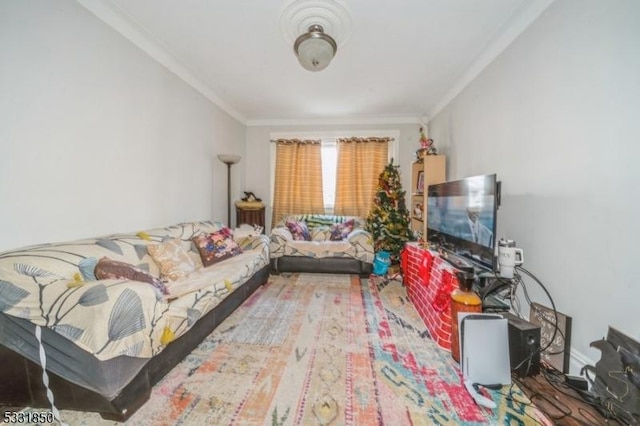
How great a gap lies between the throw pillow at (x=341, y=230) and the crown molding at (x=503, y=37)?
225cm

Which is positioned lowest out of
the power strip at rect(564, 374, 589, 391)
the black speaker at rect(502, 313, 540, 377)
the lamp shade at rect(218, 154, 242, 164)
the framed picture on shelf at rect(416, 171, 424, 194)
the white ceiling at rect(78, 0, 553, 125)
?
the power strip at rect(564, 374, 589, 391)

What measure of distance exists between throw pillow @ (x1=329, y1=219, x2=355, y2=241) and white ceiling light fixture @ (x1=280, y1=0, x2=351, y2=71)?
237 cm

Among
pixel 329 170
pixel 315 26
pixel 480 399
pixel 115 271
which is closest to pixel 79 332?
pixel 115 271

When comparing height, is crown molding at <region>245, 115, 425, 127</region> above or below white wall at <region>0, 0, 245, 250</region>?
above

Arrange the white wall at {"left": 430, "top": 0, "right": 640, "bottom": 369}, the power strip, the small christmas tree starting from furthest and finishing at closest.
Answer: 1. the small christmas tree
2. the power strip
3. the white wall at {"left": 430, "top": 0, "right": 640, "bottom": 369}

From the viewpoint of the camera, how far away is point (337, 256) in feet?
11.6

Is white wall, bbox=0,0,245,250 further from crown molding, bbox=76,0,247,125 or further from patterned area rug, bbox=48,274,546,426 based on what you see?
patterned area rug, bbox=48,274,546,426

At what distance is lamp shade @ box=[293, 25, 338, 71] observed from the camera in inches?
76.8

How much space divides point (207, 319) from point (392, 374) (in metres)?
1.33

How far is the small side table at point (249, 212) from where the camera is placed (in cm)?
425

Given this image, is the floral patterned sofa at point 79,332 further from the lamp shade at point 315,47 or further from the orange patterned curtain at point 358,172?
the orange patterned curtain at point 358,172

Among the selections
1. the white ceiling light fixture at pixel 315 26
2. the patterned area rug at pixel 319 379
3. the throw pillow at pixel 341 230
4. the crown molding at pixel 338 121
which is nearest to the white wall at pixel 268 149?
the crown molding at pixel 338 121

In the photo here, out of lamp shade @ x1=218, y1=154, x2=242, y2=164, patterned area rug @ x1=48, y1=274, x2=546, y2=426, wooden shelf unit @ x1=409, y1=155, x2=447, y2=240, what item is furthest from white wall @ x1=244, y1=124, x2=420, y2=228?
patterned area rug @ x1=48, y1=274, x2=546, y2=426

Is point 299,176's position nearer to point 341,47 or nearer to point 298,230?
point 298,230
